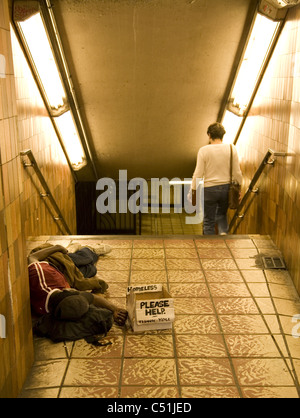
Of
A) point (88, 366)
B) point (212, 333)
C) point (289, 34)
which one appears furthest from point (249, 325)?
point (289, 34)

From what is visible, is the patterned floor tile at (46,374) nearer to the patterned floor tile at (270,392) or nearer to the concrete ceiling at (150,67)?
the patterned floor tile at (270,392)

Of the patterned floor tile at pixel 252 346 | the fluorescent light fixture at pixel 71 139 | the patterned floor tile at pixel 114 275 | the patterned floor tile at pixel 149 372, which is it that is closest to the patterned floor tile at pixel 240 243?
the patterned floor tile at pixel 114 275

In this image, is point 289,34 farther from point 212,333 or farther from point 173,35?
point 212,333

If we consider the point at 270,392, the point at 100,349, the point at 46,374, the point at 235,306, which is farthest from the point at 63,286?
the point at 270,392

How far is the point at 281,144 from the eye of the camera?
15.0 ft

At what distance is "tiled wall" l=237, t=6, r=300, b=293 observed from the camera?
406cm

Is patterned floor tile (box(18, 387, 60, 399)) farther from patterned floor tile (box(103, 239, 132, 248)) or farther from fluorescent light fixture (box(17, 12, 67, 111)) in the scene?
fluorescent light fixture (box(17, 12, 67, 111))

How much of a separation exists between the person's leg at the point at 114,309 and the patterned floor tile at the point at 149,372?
424 millimetres

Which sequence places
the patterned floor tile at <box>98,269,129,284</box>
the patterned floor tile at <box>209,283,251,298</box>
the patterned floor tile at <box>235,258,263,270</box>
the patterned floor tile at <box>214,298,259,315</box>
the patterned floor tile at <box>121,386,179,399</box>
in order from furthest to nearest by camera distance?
the patterned floor tile at <box>235,258,263,270</box>
the patterned floor tile at <box>98,269,129,284</box>
the patterned floor tile at <box>209,283,251,298</box>
the patterned floor tile at <box>214,298,259,315</box>
the patterned floor tile at <box>121,386,179,399</box>

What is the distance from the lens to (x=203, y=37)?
5383mm

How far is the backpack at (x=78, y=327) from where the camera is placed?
3236 mm

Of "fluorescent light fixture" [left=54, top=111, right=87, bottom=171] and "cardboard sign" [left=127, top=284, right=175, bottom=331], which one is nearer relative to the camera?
"cardboard sign" [left=127, top=284, right=175, bottom=331]

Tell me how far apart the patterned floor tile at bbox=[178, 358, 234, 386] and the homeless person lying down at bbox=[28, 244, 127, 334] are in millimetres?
642

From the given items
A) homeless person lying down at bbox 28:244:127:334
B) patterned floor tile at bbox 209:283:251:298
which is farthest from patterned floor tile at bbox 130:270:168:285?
patterned floor tile at bbox 209:283:251:298
